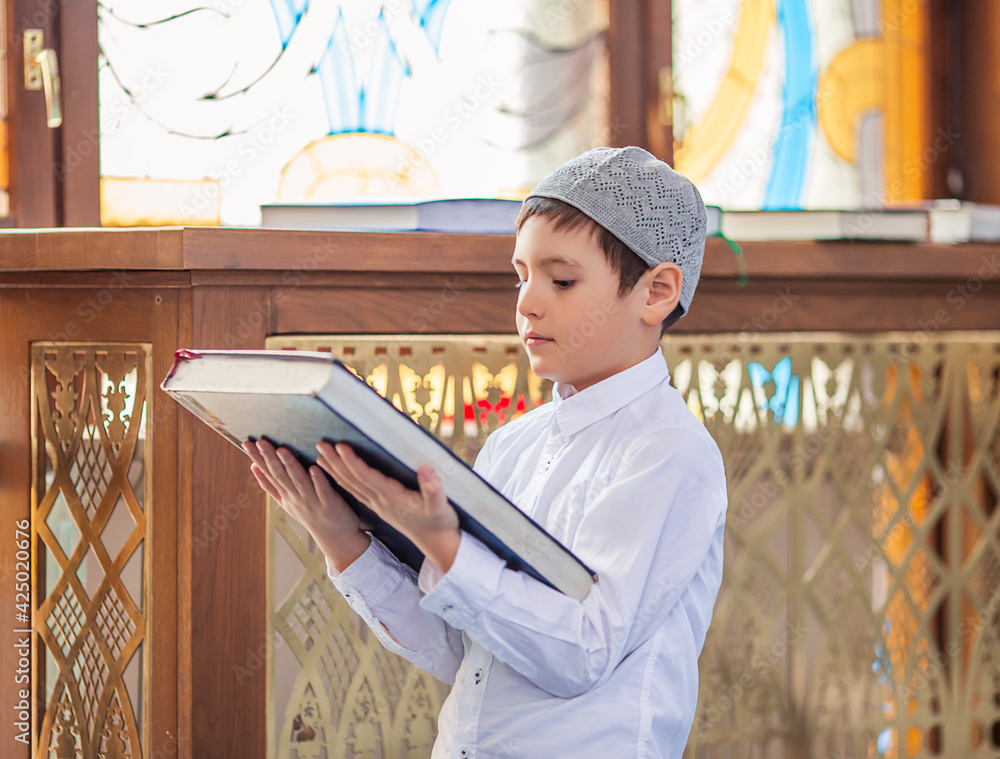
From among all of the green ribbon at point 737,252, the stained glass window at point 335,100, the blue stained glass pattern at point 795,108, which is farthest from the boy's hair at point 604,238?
the blue stained glass pattern at point 795,108

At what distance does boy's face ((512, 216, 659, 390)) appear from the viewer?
2.51 ft

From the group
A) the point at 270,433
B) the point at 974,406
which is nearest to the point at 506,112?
the point at 974,406

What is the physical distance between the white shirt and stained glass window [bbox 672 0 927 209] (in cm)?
100

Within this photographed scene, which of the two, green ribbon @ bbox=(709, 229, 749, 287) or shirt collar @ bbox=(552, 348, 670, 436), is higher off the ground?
green ribbon @ bbox=(709, 229, 749, 287)

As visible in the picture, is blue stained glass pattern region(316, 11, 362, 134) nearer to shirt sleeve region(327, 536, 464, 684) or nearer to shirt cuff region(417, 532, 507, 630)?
shirt sleeve region(327, 536, 464, 684)

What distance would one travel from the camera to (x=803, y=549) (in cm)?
146

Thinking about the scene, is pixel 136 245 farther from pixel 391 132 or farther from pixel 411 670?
pixel 411 670

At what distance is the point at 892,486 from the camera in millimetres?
1507

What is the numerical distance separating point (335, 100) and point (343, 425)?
1.01m

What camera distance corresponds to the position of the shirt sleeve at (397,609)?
0.81 metres

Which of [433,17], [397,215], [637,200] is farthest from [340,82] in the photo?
[637,200]

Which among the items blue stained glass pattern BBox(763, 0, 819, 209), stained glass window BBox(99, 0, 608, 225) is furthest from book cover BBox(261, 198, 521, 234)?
blue stained glass pattern BBox(763, 0, 819, 209)

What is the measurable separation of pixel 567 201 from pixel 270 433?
293mm

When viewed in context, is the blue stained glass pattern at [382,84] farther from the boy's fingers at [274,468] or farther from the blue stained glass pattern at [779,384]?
the boy's fingers at [274,468]
